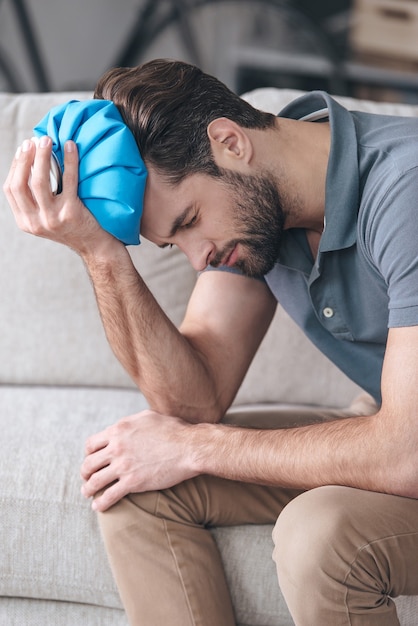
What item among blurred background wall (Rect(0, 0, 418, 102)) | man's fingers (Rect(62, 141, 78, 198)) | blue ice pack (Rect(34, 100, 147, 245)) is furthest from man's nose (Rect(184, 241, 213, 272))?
blurred background wall (Rect(0, 0, 418, 102))

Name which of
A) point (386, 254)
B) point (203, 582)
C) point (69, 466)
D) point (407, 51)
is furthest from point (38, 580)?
point (407, 51)

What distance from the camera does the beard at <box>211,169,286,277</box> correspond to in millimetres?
1349

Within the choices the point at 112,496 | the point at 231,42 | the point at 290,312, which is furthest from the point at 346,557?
the point at 231,42

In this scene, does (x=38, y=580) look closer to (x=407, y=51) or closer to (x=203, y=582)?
(x=203, y=582)

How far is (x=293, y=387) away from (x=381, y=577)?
723mm

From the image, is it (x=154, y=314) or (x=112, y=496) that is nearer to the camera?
(x=112, y=496)

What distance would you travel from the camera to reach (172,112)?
132 centimetres

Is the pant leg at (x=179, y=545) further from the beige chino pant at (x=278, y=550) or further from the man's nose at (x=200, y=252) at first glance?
the man's nose at (x=200, y=252)

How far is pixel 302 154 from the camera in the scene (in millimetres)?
1379

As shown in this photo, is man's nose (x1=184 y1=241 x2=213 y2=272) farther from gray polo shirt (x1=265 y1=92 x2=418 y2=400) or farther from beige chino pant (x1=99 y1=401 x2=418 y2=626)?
beige chino pant (x1=99 y1=401 x2=418 y2=626)

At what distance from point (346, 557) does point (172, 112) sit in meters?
0.71

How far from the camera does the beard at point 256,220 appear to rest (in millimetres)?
1349

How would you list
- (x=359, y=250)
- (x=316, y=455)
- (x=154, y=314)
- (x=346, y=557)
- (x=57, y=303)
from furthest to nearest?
(x=57, y=303)
(x=154, y=314)
(x=359, y=250)
(x=316, y=455)
(x=346, y=557)

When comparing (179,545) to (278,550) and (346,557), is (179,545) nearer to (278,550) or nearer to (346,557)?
(278,550)
